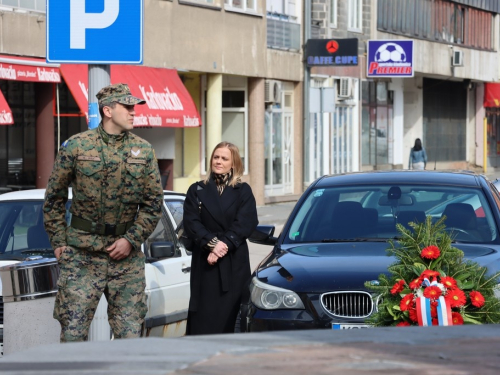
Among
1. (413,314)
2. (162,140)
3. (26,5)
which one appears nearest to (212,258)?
(413,314)

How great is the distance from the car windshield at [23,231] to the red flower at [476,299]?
340cm

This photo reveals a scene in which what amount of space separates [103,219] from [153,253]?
61.1 inches

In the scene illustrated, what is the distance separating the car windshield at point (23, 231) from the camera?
26.6 ft

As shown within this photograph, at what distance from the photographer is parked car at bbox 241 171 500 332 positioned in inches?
275

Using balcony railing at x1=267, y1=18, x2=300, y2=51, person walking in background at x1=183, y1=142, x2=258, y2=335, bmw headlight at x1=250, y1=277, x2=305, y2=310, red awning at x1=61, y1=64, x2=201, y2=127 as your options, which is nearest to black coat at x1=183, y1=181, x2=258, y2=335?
person walking in background at x1=183, y1=142, x2=258, y2=335

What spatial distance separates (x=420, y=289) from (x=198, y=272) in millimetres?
2646

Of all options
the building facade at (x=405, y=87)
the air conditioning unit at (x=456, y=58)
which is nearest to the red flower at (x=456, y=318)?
the building facade at (x=405, y=87)

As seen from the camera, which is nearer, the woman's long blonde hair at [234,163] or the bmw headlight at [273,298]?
the bmw headlight at [273,298]

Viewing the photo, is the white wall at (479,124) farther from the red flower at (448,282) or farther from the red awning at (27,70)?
the red flower at (448,282)

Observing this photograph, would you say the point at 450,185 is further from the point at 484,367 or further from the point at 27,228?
the point at 484,367

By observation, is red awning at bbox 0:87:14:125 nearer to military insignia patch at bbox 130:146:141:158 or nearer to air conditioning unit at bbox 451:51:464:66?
military insignia patch at bbox 130:146:141:158

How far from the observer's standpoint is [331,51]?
32.3 meters

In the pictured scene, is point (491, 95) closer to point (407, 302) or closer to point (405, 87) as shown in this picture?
point (405, 87)

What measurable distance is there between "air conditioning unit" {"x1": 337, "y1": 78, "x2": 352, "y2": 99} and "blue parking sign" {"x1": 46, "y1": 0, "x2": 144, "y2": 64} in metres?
29.4
